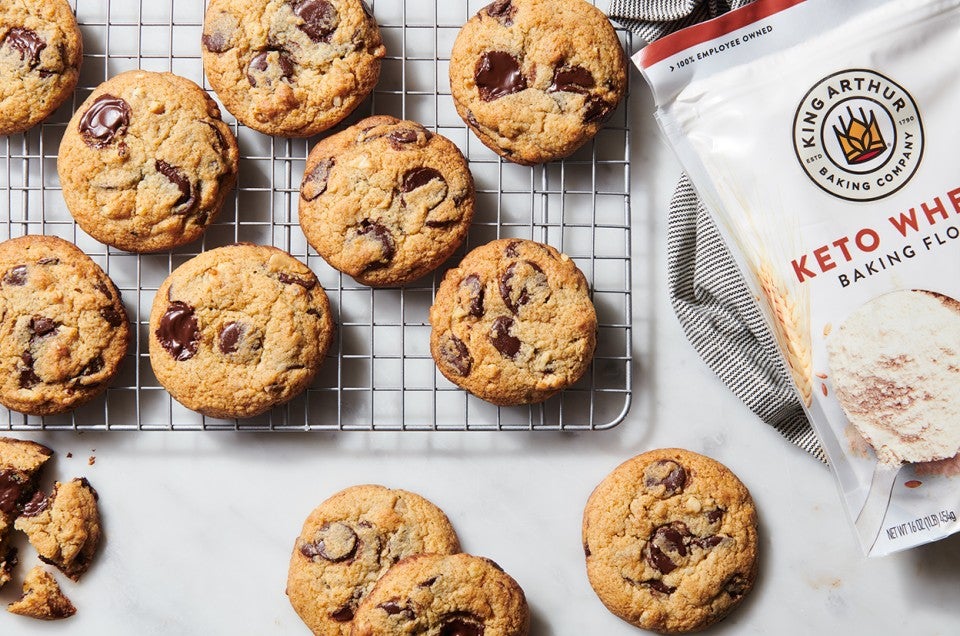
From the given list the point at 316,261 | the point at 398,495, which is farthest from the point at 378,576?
the point at 316,261

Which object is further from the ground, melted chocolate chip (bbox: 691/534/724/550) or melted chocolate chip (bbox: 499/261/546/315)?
melted chocolate chip (bbox: 499/261/546/315)

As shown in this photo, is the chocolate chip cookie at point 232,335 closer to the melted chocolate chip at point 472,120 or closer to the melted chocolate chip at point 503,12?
the melted chocolate chip at point 472,120

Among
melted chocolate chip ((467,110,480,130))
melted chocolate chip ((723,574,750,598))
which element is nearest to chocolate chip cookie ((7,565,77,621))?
melted chocolate chip ((467,110,480,130))

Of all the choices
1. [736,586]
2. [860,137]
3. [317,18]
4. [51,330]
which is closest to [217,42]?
[317,18]

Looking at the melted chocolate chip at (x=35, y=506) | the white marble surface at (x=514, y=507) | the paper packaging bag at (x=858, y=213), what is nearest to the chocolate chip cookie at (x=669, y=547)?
the white marble surface at (x=514, y=507)

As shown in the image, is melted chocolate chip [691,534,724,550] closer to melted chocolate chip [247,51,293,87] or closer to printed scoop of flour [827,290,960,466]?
printed scoop of flour [827,290,960,466]

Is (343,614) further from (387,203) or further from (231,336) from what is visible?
(387,203)

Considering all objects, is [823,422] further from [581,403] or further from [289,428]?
[289,428]
